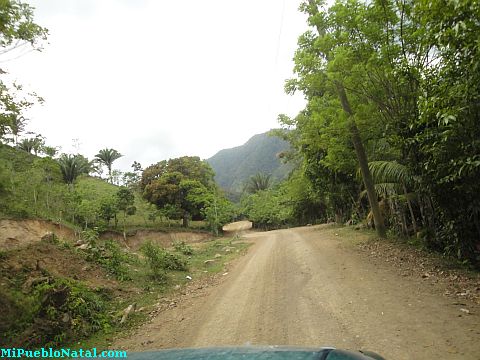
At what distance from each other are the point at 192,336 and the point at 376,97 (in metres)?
8.06

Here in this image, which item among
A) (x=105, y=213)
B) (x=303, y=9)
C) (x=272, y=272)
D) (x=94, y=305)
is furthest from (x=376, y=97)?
(x=105, y=213)

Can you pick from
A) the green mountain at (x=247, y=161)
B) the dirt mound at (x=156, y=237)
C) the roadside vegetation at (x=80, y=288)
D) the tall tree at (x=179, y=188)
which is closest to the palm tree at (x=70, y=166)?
the tall tree at (x=179, y=188)

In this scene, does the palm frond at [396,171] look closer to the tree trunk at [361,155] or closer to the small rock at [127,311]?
the tree trunk at [361,155]

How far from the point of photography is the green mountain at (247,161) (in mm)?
141750

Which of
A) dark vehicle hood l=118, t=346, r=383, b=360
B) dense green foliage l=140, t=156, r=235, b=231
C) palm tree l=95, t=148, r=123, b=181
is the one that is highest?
palm tree l=95, t=148, r=123, b=181

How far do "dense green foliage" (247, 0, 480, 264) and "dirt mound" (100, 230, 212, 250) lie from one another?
2007 cm

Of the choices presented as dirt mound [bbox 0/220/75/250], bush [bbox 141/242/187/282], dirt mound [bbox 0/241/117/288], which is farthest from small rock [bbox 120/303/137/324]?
dirt mound [bbox 0/220/75/250]

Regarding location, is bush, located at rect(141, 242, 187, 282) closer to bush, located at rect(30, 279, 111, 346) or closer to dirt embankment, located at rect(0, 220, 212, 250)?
dirt embankment, located at rect(0, 220, 212, 250)

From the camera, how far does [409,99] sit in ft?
28.3

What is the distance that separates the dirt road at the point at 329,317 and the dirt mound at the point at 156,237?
20.5 m

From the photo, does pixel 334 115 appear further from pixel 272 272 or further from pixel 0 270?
pixel 0 270

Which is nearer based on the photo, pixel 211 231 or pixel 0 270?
pixel 0 270

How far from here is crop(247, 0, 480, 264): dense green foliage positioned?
4.79m

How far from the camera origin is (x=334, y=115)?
10.6m
